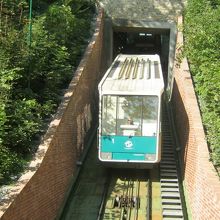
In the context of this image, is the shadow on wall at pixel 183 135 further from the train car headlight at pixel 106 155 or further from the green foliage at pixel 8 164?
the green foliage at pixel 8 164

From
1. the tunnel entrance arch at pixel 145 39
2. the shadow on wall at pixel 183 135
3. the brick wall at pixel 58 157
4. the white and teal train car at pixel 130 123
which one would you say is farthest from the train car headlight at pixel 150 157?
the tunnel entrance arch at pixel 145 39

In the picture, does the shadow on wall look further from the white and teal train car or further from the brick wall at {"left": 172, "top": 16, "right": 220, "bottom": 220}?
the white and teal train car

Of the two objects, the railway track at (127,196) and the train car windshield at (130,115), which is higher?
the train car windshield at (130,115)

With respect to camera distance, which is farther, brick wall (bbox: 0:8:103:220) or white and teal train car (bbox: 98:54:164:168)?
white and teal train car (bbox: 98:54:164:168)

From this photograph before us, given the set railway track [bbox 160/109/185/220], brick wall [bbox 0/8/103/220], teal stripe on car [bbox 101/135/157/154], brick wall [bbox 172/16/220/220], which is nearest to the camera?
brick wall [bbox 0/8/103/220]

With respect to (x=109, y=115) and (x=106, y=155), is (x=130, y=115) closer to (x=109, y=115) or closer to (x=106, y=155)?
(x=109, y=115)

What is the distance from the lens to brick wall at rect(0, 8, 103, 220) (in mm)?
10406

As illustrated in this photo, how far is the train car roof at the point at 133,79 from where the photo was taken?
14.3m

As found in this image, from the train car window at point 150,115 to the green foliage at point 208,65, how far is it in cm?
143

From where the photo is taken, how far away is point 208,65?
15.5 m

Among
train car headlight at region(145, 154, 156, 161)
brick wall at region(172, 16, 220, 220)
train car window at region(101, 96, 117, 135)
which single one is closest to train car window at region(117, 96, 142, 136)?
train car window at region(101, 96, 117, 135)

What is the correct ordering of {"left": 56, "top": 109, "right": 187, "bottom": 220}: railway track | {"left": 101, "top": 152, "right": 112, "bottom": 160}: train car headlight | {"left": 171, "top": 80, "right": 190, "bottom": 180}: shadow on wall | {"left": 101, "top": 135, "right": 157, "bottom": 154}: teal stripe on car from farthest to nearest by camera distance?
{"left": 171, "top": 80, "right": 190, "bottom": 180}: shadow on wall
{"left": 101, "top": 152, "right": 112, "bottom": 160}: train car headlight
{"left": 101, "top": 135, "right": 157, "bottom": 154}: teal stripe on car
{"left": 56, "top": 109, "right": 187, "bottom": 220}: railway track

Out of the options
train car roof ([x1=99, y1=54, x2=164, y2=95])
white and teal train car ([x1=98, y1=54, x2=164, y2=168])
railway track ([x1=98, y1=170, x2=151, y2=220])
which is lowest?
railway track ([x1=98, y1=170, x2=151, y2=220])

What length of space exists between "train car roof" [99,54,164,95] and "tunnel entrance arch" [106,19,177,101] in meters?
7.79
